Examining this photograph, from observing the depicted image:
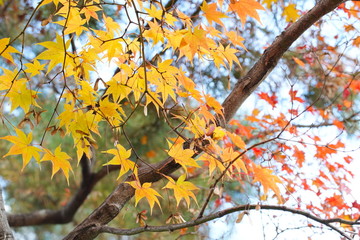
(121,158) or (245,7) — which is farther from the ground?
(245,7)

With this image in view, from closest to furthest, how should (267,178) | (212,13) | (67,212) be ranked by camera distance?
(212,13) → (267,178) → (67,212)

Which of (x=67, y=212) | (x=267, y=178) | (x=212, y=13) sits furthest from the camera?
(x=67, y=212)

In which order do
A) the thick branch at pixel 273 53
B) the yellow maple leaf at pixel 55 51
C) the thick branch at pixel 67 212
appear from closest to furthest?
the yellow maple leaf at pixel 55 51 → the thick branch at pixel 273 53 → the thick branch at pixel 67 212

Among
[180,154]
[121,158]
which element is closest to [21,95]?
[121,158]

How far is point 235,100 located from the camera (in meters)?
1.10

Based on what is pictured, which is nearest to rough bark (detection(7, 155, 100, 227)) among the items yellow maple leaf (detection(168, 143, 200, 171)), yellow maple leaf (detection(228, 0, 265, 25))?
yellow maple leaf (detection(168, 143, 200, 171))

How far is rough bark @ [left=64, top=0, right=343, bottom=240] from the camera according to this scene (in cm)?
103

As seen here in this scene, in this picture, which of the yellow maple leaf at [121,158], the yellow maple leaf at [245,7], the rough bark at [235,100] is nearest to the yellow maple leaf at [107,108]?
the yellow maple leaf at [121,158]

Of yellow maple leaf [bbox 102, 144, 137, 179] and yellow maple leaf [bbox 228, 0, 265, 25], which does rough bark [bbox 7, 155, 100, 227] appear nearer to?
yellow maple leaf [bbox 102, 144, 137, 179]

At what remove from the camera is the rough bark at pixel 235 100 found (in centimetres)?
103

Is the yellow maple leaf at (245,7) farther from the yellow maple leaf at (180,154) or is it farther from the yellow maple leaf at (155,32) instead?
the yellow maple leaf at (180,154)

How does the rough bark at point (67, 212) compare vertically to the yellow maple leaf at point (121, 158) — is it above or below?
above

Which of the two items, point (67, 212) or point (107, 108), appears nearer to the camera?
point (107, 108)

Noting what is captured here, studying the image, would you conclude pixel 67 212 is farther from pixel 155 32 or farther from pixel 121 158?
pixel 155 32
